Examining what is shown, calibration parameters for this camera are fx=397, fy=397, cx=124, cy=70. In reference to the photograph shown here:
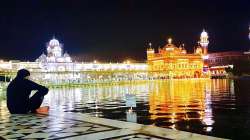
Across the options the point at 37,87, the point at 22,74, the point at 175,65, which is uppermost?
the point at 175,65

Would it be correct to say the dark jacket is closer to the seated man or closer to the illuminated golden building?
the seated man

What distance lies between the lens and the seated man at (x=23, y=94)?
40.7 ft

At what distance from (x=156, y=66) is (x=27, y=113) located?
139540 mm

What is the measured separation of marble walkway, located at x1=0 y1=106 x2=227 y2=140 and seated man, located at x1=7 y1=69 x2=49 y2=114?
1354 mm

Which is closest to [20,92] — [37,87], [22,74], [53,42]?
[37,87]

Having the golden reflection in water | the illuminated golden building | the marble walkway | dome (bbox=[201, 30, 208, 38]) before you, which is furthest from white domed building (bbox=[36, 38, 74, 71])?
the marble walkway

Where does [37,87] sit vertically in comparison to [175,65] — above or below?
below

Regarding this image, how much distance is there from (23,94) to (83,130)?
13.7 ft

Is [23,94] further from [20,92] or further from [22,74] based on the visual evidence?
[22,74]

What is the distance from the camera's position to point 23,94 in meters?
12.4

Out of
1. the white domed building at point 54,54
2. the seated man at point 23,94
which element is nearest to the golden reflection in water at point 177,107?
the seated man at point 23,94

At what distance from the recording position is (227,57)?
16288cm

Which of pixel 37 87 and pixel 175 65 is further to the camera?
pixel 175 65

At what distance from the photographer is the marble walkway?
7.89m
